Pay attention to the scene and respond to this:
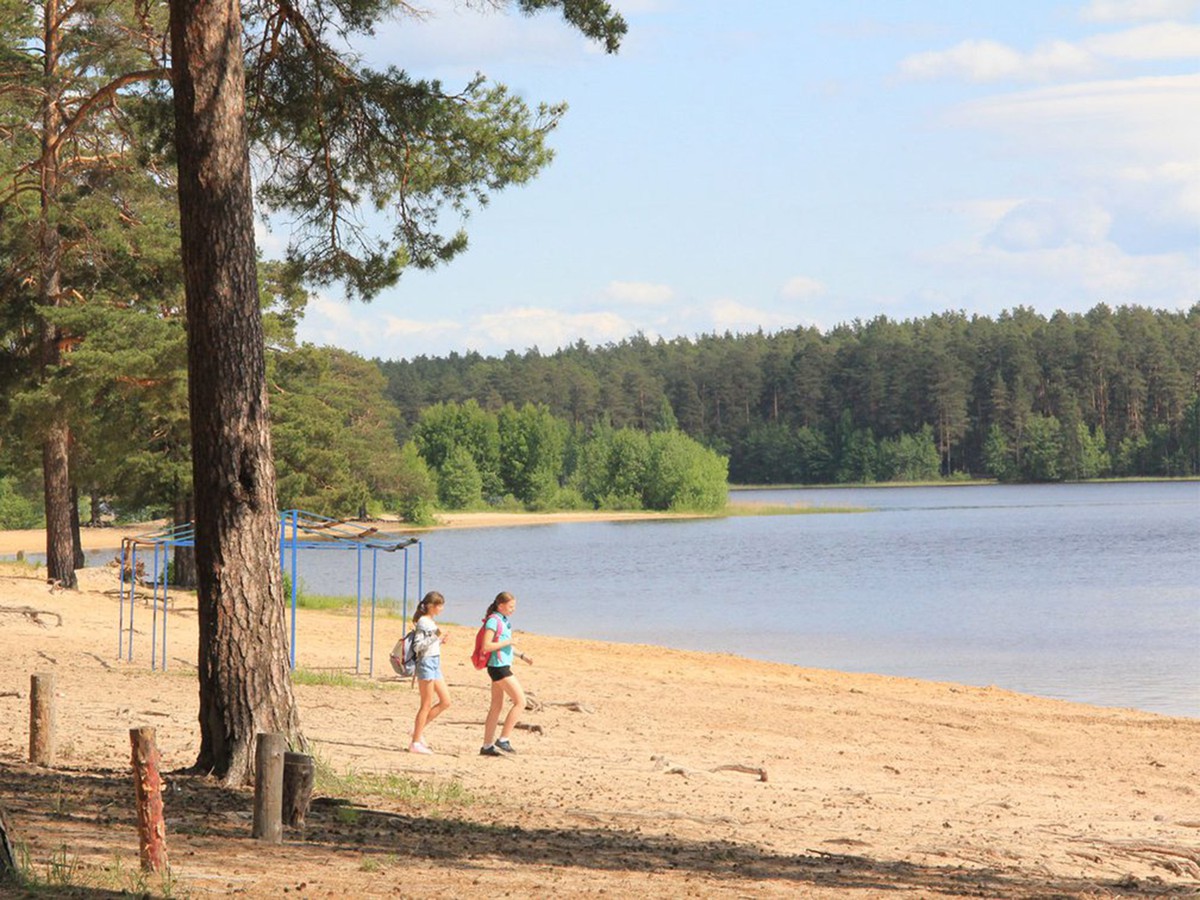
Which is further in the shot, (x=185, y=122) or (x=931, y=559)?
(x=931, y=559)

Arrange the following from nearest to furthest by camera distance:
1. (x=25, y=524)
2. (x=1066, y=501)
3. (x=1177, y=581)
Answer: (x=1177, y=581) < (x=25, y=524) < (x=1066, y=501)

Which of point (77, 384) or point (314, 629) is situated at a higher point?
point (77, 384)

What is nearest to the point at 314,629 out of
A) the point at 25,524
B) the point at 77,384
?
the point at 77,384

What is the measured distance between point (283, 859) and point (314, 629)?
718 inches

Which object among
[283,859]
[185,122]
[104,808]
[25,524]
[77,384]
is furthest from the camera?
[25,524]

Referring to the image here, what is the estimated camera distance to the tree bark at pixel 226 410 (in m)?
9.02

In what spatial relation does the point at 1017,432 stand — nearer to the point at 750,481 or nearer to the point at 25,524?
the point at 750,481

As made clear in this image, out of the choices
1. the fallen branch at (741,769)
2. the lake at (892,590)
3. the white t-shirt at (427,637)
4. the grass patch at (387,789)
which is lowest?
the lake at (892,590)

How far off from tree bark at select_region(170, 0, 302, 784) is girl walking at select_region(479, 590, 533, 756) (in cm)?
335

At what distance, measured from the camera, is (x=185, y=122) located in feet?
30.0

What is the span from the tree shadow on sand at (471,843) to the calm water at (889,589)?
14.0 meters

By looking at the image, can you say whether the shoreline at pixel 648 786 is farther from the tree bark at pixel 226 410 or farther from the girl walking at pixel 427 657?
the tree bark at pixel 226 410

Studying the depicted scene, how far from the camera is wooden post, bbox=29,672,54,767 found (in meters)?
9.77

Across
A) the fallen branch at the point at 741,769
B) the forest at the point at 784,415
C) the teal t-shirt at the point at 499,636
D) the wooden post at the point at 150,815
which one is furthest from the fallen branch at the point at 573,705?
the forest at the point at 784,415
